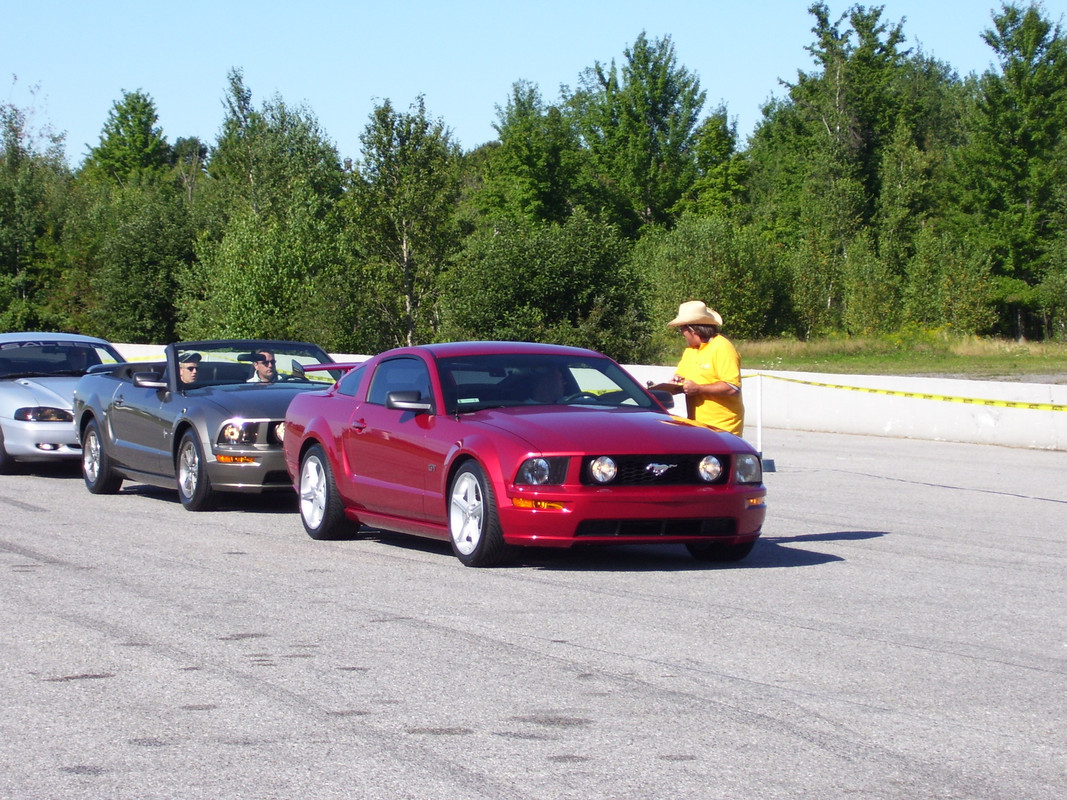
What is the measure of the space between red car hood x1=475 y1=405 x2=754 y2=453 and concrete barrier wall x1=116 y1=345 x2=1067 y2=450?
9.27 metres

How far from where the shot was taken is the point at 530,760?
4512mm

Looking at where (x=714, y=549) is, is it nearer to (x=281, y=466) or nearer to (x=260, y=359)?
(x=281, y=466)

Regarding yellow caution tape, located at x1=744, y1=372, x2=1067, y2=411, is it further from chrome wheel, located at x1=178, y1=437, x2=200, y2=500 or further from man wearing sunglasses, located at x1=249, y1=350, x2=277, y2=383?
chrome wheel, located at x1=178, y1=437, x2=200, y2=500

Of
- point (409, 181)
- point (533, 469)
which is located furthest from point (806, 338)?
point (533, 469)

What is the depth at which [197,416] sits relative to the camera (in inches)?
481

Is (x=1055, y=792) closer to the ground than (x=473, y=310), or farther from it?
closer to the ground

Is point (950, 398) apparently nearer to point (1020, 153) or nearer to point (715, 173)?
point (1020, 153)

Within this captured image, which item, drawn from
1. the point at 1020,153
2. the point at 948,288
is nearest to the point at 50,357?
the point at 948,288

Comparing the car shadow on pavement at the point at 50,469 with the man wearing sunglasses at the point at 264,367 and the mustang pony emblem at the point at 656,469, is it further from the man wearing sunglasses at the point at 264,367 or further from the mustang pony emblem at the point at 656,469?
the mustang pony emblem at the point at 656,469

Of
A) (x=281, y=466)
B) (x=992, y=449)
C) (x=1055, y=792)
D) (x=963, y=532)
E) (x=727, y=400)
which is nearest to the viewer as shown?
(x=1055, y=792)

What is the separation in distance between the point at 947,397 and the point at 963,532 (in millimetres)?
10278

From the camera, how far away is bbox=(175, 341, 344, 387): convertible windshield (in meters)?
13.2

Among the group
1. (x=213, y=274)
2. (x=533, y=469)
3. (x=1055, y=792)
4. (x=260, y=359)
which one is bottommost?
(x=1055, y=792)

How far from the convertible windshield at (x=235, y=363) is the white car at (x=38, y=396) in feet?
8.73
